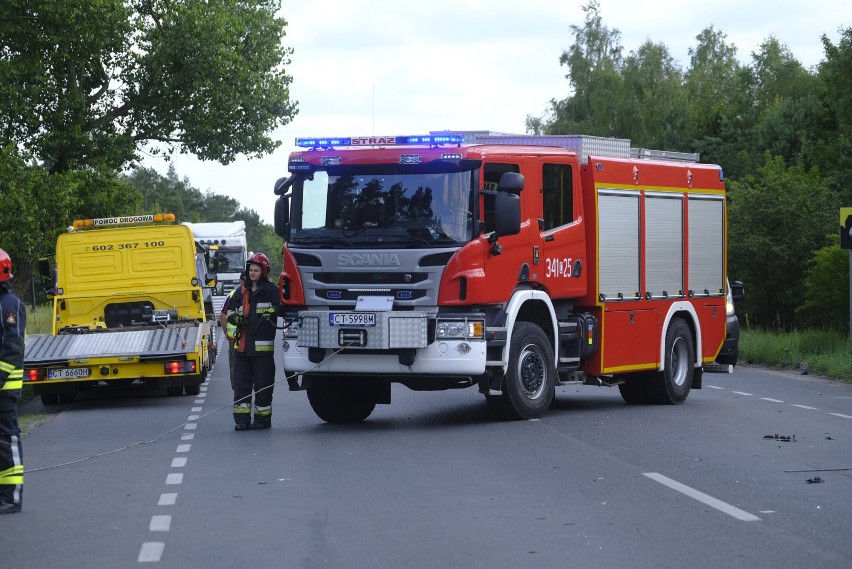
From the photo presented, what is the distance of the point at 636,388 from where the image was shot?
63.0 ft

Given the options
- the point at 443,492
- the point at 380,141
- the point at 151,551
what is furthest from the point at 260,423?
the point at 151,551

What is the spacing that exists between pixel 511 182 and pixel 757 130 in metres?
50.1

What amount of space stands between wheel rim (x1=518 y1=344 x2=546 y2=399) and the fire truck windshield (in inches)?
64.9

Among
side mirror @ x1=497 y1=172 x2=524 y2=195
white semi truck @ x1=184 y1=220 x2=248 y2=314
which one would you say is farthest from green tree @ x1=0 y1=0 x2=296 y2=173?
side mirror @ x1=497 y1=172 x2=524 y2=195

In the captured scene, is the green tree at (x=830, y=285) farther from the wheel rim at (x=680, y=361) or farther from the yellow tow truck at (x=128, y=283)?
the yellow tow truck at (x=128, y=283)

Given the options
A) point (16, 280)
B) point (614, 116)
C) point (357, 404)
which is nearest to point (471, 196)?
point (357, 404)

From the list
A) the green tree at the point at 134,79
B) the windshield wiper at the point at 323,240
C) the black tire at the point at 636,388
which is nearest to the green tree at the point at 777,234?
the green tree at the point at 134,79

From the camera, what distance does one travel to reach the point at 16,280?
37.3m

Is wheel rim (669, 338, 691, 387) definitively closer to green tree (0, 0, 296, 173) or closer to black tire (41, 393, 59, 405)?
black tire (41, 393, 59, 405)

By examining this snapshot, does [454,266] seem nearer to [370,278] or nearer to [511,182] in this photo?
[370,278]

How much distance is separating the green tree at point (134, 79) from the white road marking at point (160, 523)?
27.3 metres

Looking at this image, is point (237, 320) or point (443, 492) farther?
point (237, 320)

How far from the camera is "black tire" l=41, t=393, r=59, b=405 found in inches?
806

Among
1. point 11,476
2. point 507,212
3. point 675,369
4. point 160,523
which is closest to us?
point 160,523
